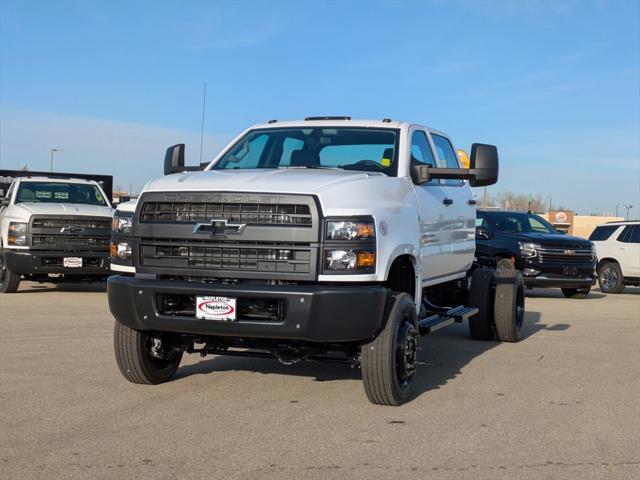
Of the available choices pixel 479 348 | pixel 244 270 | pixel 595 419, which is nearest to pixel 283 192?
pixel 244 270

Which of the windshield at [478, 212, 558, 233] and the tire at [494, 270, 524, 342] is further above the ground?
the windshield at [478, 212, 558, 233]

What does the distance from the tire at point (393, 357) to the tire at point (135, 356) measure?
1.72 m

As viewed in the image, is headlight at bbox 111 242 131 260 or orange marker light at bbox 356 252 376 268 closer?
orange marker light at bbox 356 252 376 268

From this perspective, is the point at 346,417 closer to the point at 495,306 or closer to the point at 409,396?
the point at 409,396

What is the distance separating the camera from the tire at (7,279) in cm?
1404

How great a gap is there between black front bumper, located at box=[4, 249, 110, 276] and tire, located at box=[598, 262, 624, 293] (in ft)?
40.2

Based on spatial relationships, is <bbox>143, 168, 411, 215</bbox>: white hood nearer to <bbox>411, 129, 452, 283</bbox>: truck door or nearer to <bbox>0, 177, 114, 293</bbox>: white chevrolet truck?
<bbox>411, 129, 452, 283</bbox>: truck door

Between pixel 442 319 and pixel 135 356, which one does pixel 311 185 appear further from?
pixel 442 319

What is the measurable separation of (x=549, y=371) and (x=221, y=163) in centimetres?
354

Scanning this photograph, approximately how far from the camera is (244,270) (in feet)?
18.4

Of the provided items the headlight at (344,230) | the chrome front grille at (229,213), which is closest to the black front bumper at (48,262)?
the chrome front grille at (229,213)

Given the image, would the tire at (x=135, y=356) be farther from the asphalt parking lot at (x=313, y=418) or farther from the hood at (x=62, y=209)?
the hood at (x=62, y=209)

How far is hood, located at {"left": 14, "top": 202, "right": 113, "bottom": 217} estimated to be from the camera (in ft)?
45.2

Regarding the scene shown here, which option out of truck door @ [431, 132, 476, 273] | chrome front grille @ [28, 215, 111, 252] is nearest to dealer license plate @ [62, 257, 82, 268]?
chrome front grille @ [28, 215, 111, 252]
